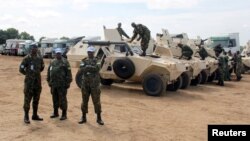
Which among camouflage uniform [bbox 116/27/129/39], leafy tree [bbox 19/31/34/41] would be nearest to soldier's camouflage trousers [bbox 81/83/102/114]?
camouflage uniform [bbox 116/27/129/39]

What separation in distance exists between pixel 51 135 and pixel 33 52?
5.88 feet

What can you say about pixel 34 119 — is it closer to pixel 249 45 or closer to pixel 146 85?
pixel 146 85

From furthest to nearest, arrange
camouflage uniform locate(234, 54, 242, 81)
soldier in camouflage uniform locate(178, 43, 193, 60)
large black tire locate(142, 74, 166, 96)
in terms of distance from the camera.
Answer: camouflage uniform locate(234, 54, 242, 81), soldier in camouflage uniform locate(178, 43, 193, 60), large black tire locate(142, 74, 166, 96)

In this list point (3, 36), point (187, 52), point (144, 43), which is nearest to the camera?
point (144, 43)

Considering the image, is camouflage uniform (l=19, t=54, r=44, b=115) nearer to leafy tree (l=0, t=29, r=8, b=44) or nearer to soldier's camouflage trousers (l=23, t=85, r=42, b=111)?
soldier's camouflage trousers (l=23, t=85, r=42, b=111)

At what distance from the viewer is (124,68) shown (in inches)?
488

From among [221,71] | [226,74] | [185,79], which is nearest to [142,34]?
[185,79]

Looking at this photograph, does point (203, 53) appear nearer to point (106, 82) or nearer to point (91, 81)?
point (106, 82)

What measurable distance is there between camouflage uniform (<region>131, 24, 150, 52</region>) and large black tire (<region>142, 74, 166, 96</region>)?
1.24 meters

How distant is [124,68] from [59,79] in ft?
15.3

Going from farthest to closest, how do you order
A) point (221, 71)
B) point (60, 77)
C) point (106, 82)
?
point (221, 71) < point (106, 82) < point (60, 77)

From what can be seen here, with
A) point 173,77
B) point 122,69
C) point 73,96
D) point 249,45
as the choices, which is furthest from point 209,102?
point 249,45

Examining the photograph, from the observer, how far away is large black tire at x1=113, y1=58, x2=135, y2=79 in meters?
12.3

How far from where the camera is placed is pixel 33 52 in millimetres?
7793
